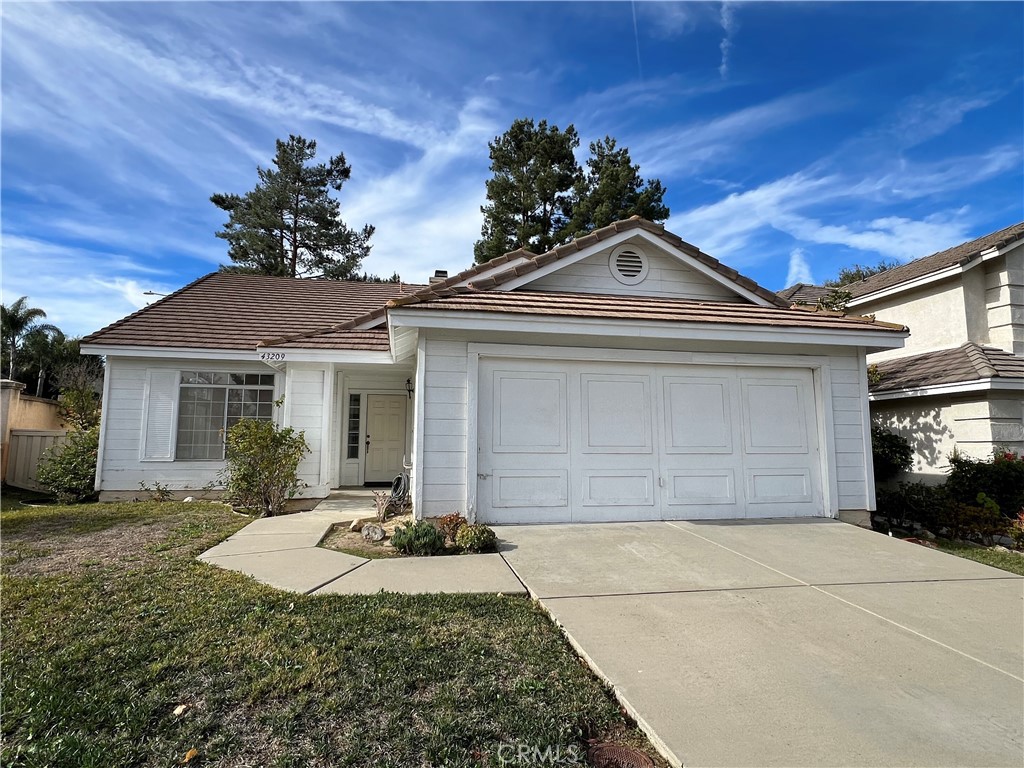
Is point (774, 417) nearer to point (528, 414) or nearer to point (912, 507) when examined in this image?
point (912, 507)

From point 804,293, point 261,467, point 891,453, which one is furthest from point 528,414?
point 804,293

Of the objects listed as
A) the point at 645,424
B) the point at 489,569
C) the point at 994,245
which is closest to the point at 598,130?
the point at 994,245

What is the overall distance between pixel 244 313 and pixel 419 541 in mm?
10008

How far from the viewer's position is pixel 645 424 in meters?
7.40

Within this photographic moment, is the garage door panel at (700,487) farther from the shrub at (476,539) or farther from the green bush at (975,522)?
the green bush at (975,522)

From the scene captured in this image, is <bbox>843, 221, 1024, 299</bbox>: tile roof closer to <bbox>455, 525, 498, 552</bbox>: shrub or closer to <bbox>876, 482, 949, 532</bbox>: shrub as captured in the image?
<bbox>876, 482, 949, 532</bbox>: shrub

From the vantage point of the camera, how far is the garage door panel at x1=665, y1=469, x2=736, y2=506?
7.39m

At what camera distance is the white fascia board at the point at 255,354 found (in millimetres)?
10039

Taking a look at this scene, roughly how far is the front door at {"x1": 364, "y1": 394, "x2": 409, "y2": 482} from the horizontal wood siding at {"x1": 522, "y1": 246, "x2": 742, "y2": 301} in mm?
6035

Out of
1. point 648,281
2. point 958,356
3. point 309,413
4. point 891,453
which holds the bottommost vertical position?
point 891,453

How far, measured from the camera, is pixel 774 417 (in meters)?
7.74

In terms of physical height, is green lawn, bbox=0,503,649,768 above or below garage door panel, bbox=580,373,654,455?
below

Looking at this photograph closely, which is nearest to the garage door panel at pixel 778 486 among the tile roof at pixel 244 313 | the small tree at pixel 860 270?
the tile roof at pixel 244 313

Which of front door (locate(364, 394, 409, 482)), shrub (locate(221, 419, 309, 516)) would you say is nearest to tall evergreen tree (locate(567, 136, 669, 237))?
front door (locate(364, 394, 409, 482))
